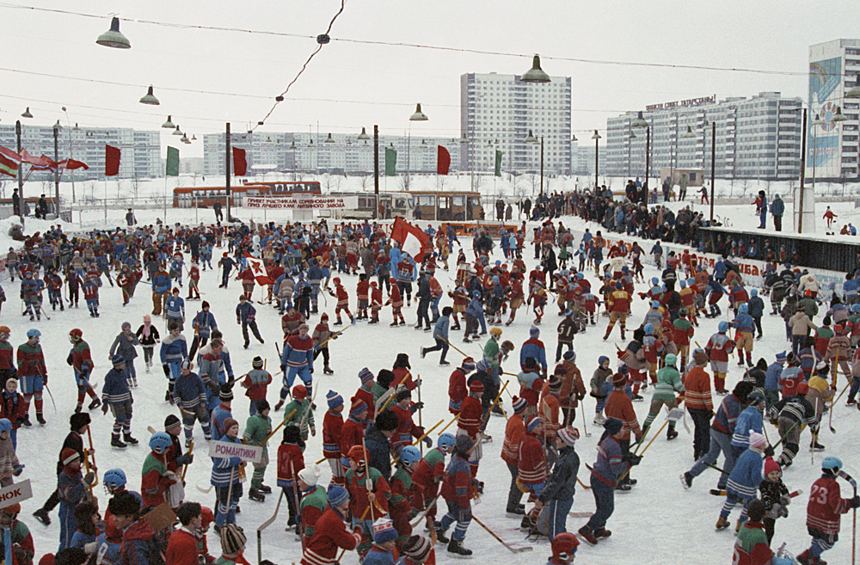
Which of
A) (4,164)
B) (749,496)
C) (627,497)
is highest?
(4,164)

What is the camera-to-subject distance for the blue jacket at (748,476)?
7117mm

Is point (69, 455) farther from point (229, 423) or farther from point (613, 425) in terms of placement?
point (613, 425)

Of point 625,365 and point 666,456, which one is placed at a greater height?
point 625,365

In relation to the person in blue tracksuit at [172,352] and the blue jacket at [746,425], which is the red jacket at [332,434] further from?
the person in blue tracksuit at [172,352]

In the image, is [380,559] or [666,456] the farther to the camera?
[666,456]

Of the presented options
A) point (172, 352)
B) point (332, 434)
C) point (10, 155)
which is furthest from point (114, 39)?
point (10, 155)

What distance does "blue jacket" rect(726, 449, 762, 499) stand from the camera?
7117 mm

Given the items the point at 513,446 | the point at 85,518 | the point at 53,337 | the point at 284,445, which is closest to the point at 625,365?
the point at 513,446

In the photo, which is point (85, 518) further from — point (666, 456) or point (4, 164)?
point (4, 164)

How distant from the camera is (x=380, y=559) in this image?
16.9 ft

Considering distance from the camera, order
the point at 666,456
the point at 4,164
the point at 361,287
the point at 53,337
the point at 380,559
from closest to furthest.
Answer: the point at 380,559, the point at 666,456, the point at 53,337, the point at 361,287, the point at 4,164

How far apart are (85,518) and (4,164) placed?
94.1ft

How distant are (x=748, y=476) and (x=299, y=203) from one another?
38.0 meters

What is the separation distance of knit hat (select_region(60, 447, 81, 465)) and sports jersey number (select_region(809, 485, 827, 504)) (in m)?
6.74
